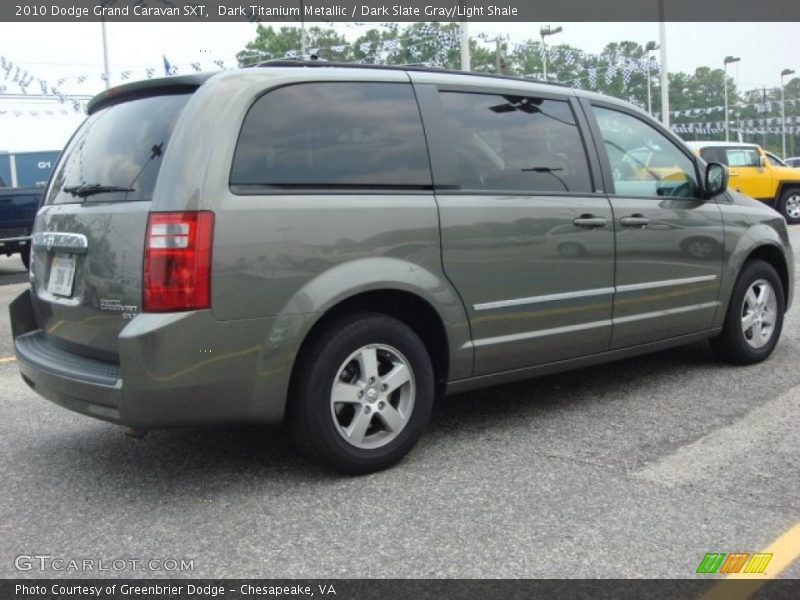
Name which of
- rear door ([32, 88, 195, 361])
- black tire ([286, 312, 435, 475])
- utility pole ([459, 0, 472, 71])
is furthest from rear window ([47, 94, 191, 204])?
utility pole ([459, 0, 472, 71])

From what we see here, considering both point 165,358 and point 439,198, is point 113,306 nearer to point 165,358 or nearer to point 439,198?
point 165,358

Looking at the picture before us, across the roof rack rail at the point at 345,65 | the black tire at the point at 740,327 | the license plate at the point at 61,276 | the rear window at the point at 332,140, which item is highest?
the roof rack rail at the point at 345,65

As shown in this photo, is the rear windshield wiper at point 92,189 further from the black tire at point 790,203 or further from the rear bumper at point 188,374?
the black tire at point 790,203

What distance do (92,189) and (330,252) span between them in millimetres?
1125

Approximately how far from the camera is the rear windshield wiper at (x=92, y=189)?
11.8 ft

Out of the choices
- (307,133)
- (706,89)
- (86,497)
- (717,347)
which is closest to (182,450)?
(86,497)

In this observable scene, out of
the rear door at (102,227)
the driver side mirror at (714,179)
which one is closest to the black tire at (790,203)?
the driver side mirror at (714,179)

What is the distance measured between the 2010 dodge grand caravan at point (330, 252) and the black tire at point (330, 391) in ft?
0.03

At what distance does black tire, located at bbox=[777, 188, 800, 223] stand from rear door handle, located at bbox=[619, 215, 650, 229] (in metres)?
17.2

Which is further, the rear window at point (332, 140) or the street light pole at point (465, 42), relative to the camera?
the street light pole at point (465, 42)

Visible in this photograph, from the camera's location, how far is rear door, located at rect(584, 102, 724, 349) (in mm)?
4832

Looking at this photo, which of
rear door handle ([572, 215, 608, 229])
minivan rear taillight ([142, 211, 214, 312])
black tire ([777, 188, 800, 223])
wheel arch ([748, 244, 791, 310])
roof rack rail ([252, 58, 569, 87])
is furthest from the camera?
black tire ([777, 188, 800, 223])

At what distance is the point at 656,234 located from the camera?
498 cm

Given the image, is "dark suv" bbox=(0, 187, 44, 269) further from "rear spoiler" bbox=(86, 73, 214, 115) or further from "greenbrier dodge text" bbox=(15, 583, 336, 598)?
"greenbrier dodge text" bbox=(15, 583, 336, 598)
